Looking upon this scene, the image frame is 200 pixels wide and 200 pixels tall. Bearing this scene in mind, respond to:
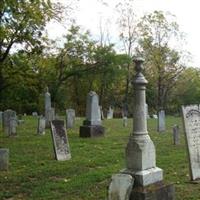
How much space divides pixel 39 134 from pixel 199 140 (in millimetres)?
10858

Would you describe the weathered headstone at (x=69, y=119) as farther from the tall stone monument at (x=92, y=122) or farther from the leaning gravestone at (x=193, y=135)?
the leaning gravestone at (x=193, y=135)

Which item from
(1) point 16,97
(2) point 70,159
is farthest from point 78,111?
(2) point 70,159

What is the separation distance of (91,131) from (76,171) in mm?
7704

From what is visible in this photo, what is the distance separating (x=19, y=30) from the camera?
69.2ft

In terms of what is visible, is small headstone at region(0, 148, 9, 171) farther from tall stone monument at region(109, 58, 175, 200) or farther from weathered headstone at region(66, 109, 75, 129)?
weathered headstone at region(66, 109, 75, 129)

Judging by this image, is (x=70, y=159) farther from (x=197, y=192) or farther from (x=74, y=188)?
(x=197, y=192)

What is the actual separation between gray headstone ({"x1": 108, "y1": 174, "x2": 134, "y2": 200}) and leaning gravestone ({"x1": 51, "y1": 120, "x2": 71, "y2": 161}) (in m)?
5.15

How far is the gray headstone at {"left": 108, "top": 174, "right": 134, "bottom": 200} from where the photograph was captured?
6.07m

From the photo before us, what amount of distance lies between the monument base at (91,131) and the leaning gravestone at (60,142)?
5.33 metres

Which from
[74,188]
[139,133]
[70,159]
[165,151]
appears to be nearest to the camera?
[139,133]

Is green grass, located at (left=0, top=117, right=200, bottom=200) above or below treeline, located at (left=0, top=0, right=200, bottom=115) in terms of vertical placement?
below

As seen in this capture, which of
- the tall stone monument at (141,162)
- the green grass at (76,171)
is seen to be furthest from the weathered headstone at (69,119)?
the tall stone monument at (141,162)

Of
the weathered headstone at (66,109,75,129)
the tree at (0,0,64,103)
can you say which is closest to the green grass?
the tree at (0,0,64,103)

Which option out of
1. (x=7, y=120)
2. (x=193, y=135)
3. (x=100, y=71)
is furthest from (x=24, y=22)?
(x=100, y=71)
